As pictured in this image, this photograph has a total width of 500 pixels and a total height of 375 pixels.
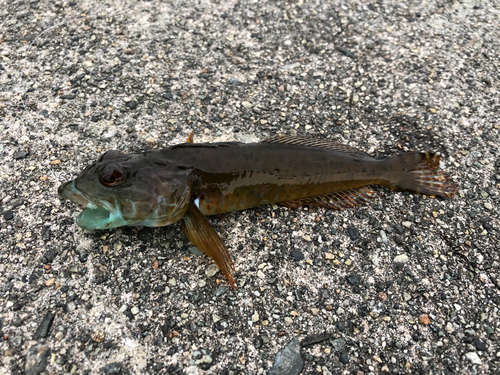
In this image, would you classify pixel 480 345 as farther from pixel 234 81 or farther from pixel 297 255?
pixel 234 81

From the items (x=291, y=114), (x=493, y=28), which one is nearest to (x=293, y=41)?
(x=291, y=114)

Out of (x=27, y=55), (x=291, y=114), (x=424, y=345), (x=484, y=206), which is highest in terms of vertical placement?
(x=27, y=55)

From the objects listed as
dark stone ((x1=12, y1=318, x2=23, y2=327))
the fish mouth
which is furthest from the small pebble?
dark stone ((x1=12, y1=318, x2=23, y2=327))

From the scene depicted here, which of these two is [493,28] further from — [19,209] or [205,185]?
[19,209]

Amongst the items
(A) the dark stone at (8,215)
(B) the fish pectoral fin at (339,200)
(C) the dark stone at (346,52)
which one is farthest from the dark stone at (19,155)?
(C) the dark stone at (346,52)

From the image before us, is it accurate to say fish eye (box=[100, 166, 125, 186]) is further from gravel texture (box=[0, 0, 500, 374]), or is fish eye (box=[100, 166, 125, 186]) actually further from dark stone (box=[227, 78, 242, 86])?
dark stone (box=[227, 78, 242, 86])

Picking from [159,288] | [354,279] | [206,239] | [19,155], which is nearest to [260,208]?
[206,239]
